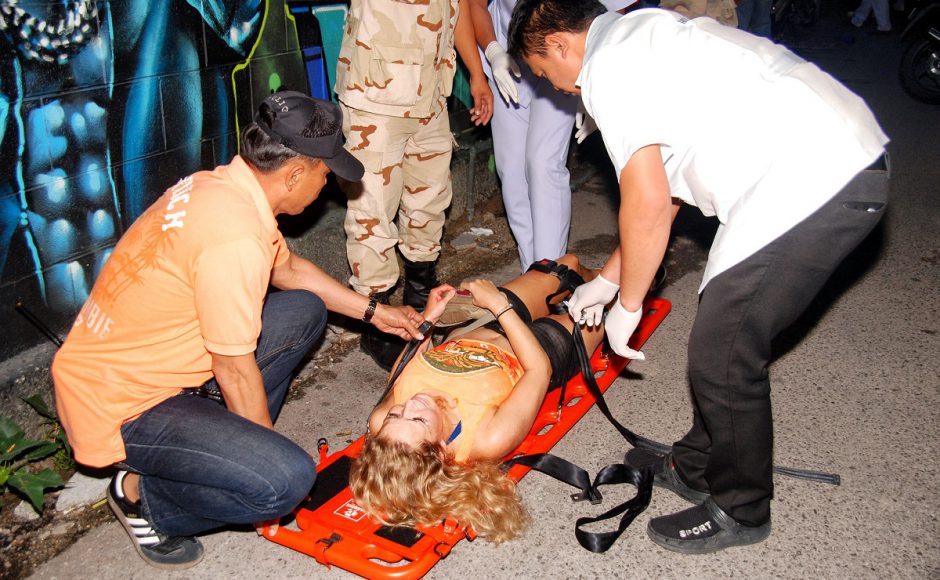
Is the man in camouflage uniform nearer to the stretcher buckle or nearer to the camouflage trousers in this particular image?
the camouflage trousers

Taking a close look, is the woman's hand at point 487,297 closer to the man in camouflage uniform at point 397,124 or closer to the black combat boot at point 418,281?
the man in camouflage uniform at point 397,124

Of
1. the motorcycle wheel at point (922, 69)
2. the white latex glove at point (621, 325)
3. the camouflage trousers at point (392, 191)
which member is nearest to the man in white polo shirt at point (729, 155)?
the white latex glove at point (621, 325)

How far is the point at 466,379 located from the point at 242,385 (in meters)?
0.92

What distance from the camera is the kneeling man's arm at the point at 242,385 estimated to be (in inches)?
89.0

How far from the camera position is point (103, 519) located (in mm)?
2871

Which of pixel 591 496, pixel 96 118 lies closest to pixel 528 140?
pixel 591 496

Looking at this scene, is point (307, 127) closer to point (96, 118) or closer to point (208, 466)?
point (208, 466)

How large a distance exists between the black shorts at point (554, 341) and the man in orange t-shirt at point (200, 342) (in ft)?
3.67

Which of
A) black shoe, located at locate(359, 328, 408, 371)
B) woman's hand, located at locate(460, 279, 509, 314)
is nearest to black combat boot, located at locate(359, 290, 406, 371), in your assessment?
black shoe, located at locate(359, 328, 408, 371)

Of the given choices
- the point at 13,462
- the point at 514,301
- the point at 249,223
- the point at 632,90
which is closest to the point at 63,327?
the point at 13,462

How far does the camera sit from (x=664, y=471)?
2984 millimetres

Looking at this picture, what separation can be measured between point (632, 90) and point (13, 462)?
2.71 m

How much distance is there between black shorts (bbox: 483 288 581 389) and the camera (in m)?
3.16

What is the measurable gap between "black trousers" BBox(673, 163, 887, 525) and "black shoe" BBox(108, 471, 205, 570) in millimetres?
1832
